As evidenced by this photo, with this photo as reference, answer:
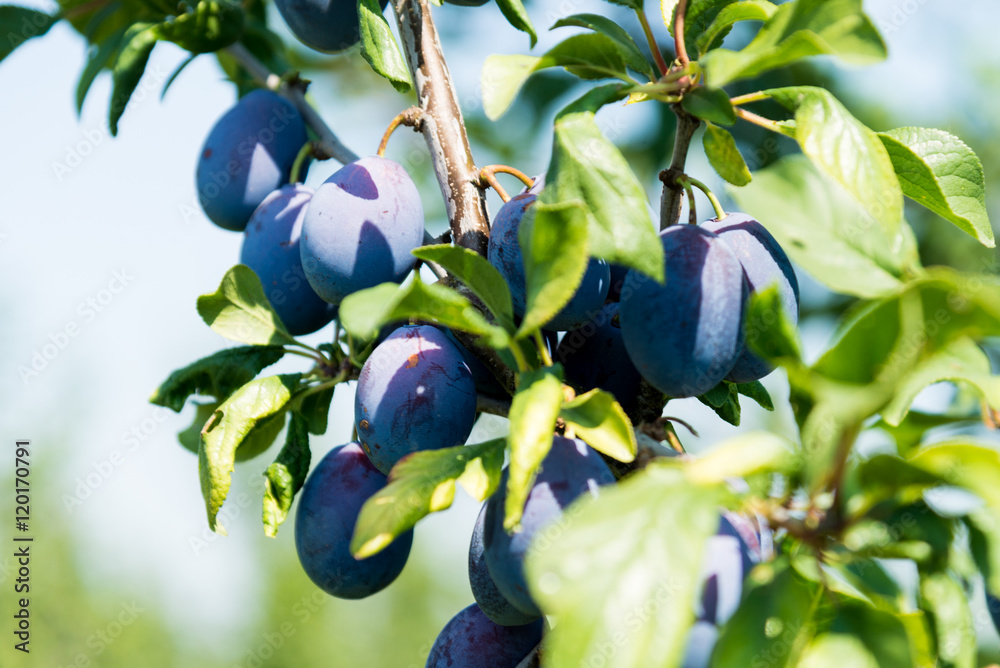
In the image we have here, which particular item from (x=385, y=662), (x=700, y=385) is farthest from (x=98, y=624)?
(x=700, y=385)

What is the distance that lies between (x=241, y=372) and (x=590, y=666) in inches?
31.5

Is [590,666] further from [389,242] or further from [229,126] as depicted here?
[229,126]

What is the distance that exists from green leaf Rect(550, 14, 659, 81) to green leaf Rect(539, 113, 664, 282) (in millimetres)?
157

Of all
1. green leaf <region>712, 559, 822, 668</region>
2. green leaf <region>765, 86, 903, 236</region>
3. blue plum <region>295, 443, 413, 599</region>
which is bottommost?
blue plum <region>295, 443, 413, 599</region>

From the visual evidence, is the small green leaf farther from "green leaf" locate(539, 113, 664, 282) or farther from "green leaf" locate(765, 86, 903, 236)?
"green leaf" locate(539, 113, 664, 282)

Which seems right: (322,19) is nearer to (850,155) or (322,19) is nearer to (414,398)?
(414,398)

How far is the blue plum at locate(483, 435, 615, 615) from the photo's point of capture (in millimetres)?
677

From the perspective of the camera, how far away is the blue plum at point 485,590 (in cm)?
80

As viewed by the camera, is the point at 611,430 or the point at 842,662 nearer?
the point at 842,662

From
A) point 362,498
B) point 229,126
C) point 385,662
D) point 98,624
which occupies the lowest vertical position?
point 385,662

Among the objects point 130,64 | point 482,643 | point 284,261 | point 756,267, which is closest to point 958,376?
point 756,267

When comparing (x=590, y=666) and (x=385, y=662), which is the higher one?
(x=590, y=666)

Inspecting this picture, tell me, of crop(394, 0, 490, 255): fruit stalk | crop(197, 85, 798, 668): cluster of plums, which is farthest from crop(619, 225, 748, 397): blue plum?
crop(394, 0, 490, 255): fruit stalk

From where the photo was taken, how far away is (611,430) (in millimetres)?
648
